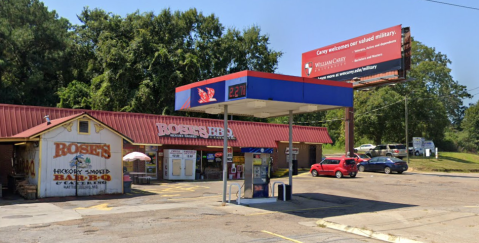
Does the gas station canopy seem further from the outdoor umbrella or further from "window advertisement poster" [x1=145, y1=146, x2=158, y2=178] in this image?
"window advertisement poster" [x1=145, y1=146, x2=158, y2=178]

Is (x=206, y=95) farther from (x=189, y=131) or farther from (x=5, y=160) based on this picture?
(x=189, y=131)

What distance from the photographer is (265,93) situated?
600 inches

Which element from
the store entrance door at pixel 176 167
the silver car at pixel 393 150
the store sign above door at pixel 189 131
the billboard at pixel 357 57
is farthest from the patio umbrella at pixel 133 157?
the silver car at pixel 393 150

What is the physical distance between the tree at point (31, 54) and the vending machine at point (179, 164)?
25368 mm

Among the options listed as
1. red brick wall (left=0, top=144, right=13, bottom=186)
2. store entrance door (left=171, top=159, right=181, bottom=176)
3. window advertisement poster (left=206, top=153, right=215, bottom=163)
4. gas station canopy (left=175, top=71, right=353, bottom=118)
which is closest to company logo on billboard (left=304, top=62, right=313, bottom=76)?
window advertisement poster (left=206, top=153, right=215, bottom=163)

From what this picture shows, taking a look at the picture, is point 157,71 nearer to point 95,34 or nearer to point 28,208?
point 95,34

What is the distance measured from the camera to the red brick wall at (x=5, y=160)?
2383 centimetres

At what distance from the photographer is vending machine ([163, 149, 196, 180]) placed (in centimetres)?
3001

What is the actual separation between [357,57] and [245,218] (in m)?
28.6

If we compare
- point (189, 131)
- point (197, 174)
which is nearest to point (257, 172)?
point (189, 131)

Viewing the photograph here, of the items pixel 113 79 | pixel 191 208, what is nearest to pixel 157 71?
pixel 113 79

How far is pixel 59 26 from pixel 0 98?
13.1m

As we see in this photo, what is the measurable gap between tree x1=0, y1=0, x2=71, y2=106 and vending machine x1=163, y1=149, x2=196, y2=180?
2537cm

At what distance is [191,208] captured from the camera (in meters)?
15.8
